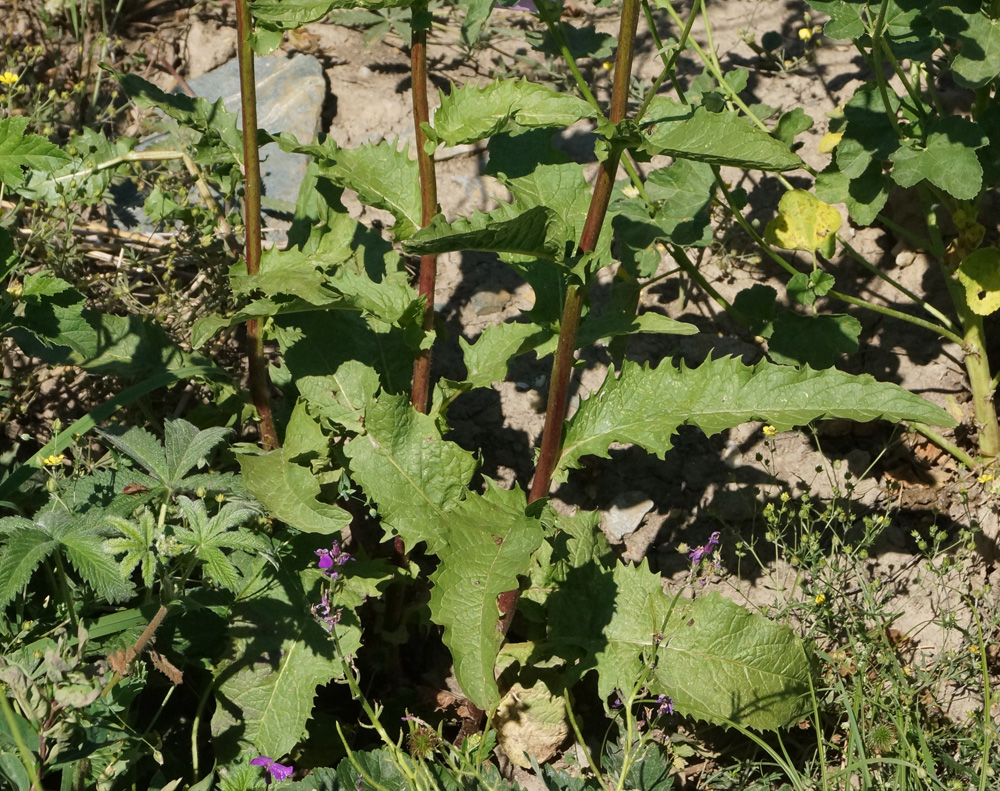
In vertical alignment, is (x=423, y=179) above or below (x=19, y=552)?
above

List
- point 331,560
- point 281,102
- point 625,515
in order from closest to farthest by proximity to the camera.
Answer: point 331,560, point 625,515, point 281,102

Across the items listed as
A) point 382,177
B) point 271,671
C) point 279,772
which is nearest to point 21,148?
point 382,177

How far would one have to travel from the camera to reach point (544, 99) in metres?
2.17

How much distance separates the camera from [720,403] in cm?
235

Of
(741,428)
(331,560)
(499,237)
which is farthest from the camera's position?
(741,428)

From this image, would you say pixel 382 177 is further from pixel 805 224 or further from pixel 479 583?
pixel 805 224

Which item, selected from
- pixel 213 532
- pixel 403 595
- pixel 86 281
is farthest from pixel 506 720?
→ pixel 86 281

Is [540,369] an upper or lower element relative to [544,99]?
lower

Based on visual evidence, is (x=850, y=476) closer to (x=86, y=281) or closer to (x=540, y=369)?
(x=540, y=369)

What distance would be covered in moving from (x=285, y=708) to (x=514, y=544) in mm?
830

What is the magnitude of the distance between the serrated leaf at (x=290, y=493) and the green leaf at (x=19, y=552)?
454mm

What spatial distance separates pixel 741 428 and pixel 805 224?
0.70 m

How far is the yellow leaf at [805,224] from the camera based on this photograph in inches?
122

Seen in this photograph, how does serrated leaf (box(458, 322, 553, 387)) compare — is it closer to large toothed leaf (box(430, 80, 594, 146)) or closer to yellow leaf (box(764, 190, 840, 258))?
large toothed leaf (box(430, 80, 594, 146))
